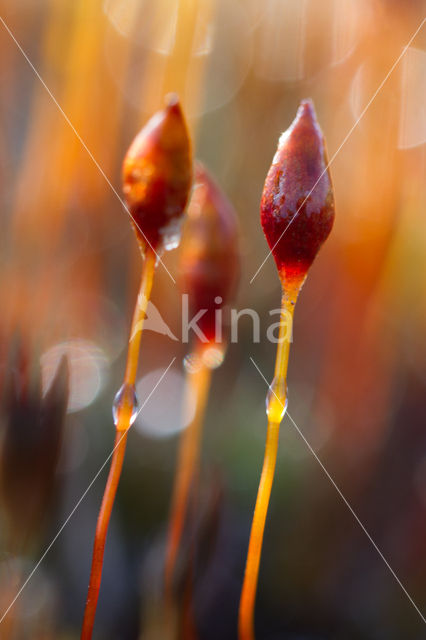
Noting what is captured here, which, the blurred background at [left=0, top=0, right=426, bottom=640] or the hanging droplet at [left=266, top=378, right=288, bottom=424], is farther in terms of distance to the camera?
the blurred background at [left=0, top=0, right=426, bottom=640]

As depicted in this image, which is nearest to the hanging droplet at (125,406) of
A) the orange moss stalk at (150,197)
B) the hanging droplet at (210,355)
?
the orange moss stalk at (150,197)

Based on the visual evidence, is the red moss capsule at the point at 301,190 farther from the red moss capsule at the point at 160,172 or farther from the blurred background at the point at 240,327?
the blurred background at the point at 240,327

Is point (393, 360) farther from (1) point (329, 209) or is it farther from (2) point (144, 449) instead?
(1) point (329, 209)

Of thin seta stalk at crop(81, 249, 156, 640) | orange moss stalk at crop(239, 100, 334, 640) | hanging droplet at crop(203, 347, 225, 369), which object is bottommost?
thin seta stalk at crop(81, 249, 156, 640)

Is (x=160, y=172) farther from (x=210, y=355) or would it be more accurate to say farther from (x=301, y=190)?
(x=210, y=355)

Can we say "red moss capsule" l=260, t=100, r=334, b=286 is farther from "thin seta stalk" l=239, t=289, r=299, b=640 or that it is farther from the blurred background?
the blurred background

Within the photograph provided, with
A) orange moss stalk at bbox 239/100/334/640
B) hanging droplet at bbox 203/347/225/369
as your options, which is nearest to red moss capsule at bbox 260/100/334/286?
orange moss stalk at bbox 239/100/334/640

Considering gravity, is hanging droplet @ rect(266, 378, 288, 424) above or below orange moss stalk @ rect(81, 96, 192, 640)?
below
